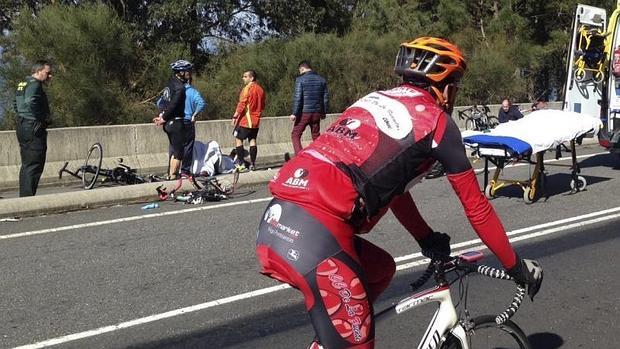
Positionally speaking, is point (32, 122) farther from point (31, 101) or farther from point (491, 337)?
point (491, 337)

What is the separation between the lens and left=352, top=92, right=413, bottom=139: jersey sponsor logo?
8.93ft

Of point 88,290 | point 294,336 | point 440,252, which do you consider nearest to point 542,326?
point 294,336

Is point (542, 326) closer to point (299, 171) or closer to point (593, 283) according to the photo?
point (593, 283)

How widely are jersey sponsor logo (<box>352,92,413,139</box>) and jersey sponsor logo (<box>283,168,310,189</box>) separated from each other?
334 millimetres

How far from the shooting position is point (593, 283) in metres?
5.99

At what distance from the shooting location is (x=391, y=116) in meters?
2.76

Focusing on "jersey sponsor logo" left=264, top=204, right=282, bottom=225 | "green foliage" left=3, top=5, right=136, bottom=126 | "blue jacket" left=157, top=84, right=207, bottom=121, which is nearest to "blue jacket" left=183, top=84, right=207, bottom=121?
"blue jacket" left=157, top=84, right=207, bottom=121

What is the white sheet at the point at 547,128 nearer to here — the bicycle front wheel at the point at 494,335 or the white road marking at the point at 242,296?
the white road marking at the point at 242,296

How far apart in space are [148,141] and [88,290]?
864 cm

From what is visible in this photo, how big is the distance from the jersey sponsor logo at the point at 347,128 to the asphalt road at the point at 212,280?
890mm

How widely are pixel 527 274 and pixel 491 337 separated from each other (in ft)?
1.49

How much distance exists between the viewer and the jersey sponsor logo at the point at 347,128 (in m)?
2.78

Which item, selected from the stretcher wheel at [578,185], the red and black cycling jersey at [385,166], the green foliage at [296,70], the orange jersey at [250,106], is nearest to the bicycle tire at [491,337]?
the red and black cycling jersey at [385,166]

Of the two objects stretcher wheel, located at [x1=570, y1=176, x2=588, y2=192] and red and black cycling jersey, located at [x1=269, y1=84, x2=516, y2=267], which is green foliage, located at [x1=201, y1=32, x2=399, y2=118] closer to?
stretcher wheel, located at [x1=570, y1=176, x2=588, y2=192]
